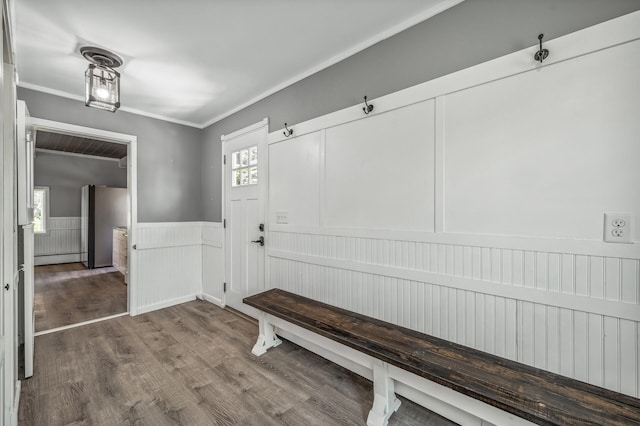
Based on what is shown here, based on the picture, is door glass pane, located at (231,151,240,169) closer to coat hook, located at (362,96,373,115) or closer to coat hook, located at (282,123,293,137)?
coat hook, located at (282,123,293,137)

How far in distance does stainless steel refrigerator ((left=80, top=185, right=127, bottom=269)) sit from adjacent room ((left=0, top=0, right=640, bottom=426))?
3442mm

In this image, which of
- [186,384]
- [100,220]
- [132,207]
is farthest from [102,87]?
[100,220]

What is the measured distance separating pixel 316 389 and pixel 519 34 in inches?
98.1

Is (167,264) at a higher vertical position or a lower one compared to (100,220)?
lower

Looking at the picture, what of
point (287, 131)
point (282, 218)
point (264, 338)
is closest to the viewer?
point (264, 338)

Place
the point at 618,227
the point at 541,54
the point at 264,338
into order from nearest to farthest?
the point at 618,227 → the point at 541,54 → the point at 264,338

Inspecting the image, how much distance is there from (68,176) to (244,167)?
5923mm

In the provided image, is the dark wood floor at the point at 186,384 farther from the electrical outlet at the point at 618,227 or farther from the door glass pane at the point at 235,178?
the door glass pane at the point at 235,178

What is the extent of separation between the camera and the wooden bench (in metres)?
1.13

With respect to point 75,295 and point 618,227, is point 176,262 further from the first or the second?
point 618,227

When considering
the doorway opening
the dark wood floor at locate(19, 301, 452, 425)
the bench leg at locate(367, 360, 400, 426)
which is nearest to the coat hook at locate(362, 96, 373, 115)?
the bench leg at locate(367, 360, 400, 426)

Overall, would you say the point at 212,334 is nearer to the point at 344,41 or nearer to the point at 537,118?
the point at 344,41

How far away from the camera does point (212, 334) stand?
2.90 m

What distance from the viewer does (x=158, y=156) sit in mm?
3717
